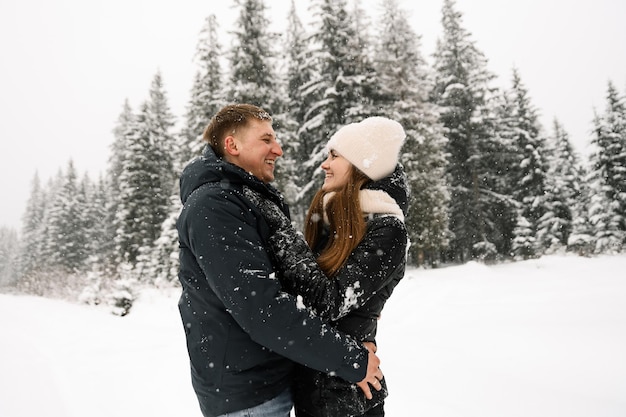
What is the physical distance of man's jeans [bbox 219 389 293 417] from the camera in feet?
7.17

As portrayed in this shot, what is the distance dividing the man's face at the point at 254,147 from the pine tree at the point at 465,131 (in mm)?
23998

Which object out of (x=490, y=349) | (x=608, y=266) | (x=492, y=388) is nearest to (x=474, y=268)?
(x=608, y=266)

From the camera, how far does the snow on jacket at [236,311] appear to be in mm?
1984

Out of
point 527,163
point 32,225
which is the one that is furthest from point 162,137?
point 32,225

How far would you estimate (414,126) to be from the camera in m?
21.2

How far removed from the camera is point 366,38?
21688mm

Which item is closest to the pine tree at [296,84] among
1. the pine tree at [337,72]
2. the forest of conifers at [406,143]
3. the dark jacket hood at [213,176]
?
the forest of conifers at [406,143]

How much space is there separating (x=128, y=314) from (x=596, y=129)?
26.4m

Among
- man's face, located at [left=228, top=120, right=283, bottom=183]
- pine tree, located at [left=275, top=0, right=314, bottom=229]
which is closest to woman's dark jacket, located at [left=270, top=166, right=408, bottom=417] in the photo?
man's face, located at [left=228, top=120, right=283, bottom=183]

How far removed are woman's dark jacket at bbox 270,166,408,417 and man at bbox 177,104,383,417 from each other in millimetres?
99

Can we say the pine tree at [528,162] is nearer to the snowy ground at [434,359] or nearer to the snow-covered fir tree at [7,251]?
the snowy ground at [434,359]

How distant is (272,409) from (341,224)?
113 centimetres

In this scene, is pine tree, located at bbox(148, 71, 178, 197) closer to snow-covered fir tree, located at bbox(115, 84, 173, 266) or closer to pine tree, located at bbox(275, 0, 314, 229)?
snow-covered fir tree, located at bbox(115, 84, 173, 266)

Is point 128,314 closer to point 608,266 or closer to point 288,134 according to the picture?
point 288,134
